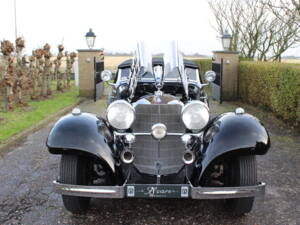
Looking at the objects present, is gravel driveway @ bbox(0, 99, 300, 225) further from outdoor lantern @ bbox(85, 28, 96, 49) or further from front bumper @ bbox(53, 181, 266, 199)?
outdoor lantern @ bbox(85, 28, 96, 49)

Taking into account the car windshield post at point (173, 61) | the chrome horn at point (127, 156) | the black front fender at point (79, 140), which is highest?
the car windshield post at point (173, 61)

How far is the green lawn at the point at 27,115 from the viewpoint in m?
7.16

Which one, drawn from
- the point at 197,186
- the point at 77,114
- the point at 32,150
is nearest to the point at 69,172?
the point at 77,114

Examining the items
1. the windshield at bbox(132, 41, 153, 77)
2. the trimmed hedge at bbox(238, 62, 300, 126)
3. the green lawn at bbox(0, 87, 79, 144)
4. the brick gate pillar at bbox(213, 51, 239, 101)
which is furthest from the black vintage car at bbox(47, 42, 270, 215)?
the brick gate pillar at bbox(213, 51, 239, 101)

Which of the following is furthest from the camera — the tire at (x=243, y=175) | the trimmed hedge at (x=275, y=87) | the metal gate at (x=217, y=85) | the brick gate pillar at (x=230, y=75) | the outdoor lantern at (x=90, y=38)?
the outdoor lantern at (x=90, y=38)

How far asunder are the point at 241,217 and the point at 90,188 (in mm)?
1664

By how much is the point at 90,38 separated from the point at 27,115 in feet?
18.2

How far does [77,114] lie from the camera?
148 inches

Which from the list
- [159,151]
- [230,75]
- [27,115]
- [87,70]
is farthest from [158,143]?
[87,70]

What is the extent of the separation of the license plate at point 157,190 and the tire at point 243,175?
61cm

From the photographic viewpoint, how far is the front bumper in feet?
10.3

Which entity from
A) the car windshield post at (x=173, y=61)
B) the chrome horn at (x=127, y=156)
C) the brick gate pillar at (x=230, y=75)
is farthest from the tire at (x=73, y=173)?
the brick gate pillar at (x=230, y=75)

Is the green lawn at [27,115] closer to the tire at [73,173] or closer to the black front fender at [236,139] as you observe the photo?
the tire at [73,173]

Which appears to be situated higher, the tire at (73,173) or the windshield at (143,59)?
the windshield at (143,59)
